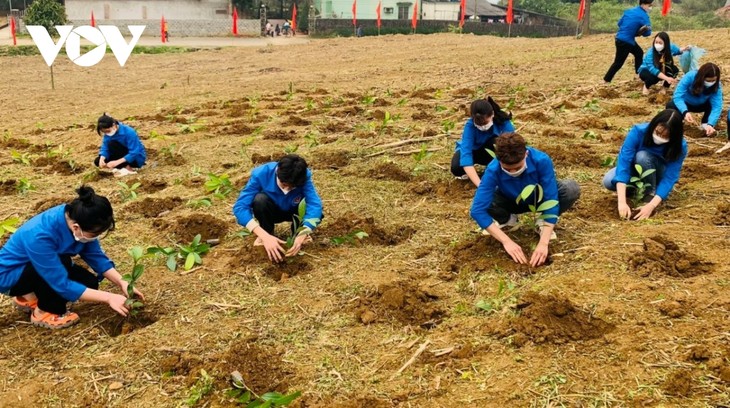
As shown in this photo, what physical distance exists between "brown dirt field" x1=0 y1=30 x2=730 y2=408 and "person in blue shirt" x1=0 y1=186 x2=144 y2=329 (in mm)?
135

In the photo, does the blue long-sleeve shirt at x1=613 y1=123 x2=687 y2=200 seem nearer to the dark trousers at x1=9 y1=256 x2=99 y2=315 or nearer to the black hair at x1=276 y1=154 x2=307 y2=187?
the black hair at x1=276 y1=154 x2=307 y2=187

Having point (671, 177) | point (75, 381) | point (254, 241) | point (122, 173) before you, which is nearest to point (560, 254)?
point (671, 177)

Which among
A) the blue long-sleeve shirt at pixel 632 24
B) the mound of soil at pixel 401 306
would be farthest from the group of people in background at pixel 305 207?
the blue long-sleeve shirt at pixel 632 24

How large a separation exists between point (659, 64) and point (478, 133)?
14.8 ft

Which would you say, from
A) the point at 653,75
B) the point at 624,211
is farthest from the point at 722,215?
the point at 653,75

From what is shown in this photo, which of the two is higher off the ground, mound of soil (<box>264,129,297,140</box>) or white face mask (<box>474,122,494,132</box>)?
white face mask (<box>474,122,494,132</box>)

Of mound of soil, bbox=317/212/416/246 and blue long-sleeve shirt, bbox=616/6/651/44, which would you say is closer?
mound of soil, bbox=317/212/416/246

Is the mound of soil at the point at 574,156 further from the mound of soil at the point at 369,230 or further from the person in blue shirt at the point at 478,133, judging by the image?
the mound of soil at the point at 369,230

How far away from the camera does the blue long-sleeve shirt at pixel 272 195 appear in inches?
148

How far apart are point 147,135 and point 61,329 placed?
16.1ft

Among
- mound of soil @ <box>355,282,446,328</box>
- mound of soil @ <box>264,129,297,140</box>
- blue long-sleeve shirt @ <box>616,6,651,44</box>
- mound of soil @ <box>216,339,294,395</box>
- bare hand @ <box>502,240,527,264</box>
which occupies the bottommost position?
mound of soil @ <box>216,339,294,395</box>

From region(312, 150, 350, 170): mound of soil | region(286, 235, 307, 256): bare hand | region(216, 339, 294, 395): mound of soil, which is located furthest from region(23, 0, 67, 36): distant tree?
region(216, 339, 294, 395): mound of soil

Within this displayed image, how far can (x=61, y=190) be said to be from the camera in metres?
5.56

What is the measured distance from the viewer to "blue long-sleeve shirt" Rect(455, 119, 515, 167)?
4.68 metres
